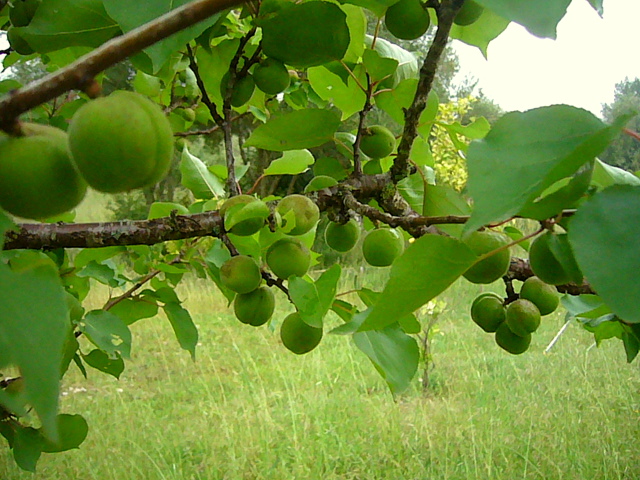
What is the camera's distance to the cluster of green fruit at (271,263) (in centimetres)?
68

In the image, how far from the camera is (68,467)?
232 cm

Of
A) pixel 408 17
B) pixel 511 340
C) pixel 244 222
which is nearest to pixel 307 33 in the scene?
pixel 408 17

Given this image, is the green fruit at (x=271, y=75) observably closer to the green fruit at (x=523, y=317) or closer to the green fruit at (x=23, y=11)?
the green fruit at (x=23, y=11)

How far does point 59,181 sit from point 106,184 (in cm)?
3

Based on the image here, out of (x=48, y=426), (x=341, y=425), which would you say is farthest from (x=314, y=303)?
(x=341, y=425)

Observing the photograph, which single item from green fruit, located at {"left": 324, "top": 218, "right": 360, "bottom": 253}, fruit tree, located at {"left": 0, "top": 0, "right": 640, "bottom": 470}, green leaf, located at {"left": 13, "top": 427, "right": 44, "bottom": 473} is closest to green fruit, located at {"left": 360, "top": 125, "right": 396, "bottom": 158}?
fruit tree, located at {"left": 0, "top": 0, "right": 640, "bottom": 470}

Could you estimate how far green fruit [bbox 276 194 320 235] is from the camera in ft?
2.34

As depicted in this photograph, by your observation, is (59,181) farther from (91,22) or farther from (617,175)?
(617,175)

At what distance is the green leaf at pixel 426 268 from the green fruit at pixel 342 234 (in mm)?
459

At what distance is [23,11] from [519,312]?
0.75m

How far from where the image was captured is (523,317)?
70cm

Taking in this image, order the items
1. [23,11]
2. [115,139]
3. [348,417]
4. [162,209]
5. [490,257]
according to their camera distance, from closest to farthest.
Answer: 1. [115,139]
2. [490,257]
3. [23,11]
4. [162,209]
5. [348,417]

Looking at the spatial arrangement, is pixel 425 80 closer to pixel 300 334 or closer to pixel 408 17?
pixel 408 17

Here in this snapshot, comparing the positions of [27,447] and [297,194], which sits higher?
[297,194]
